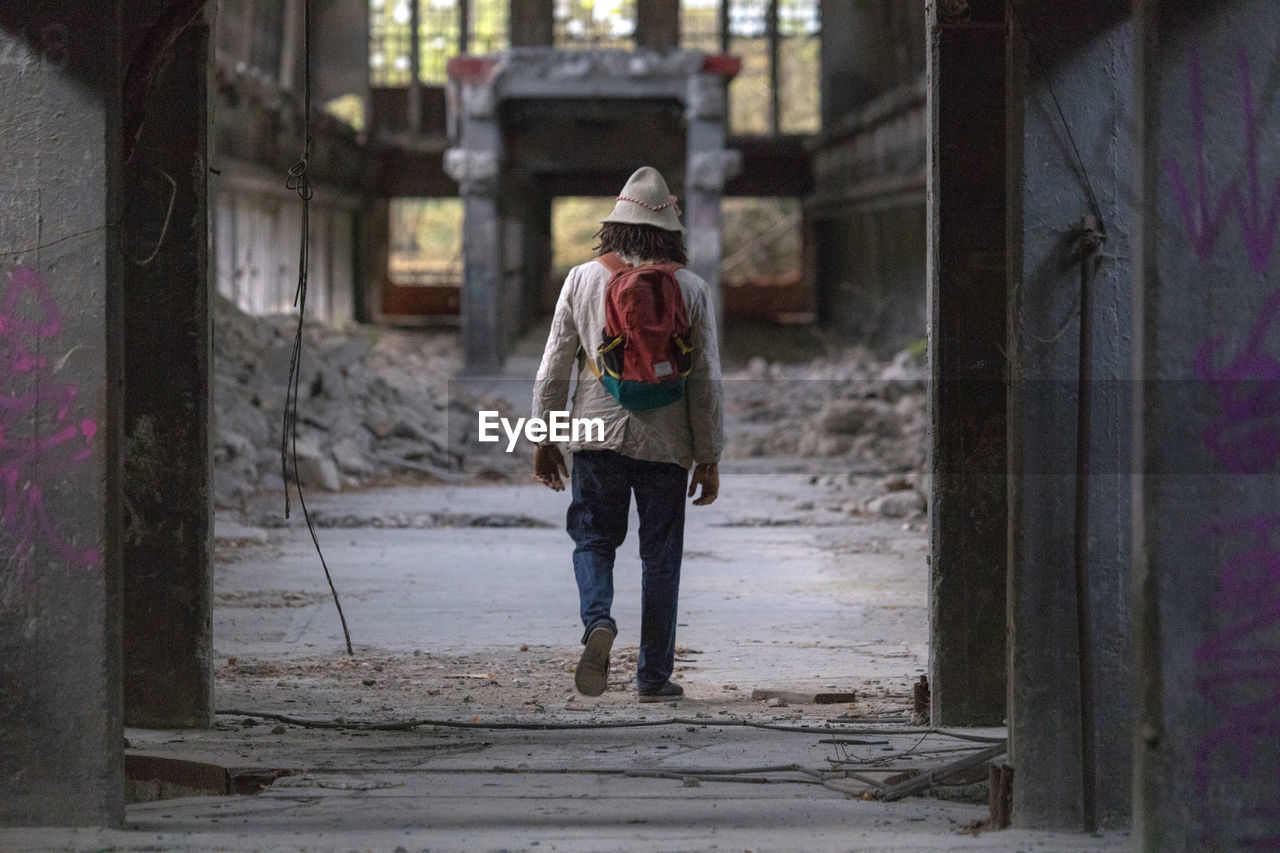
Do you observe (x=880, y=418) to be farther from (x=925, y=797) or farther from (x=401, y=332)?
(x=401, y=332)

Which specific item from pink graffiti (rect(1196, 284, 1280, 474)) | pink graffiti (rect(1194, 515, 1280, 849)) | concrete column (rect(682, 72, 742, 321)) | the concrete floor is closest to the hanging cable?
pink graffiti (rect(1196, 284, 1280, 474))

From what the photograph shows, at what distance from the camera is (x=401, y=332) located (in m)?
31.0

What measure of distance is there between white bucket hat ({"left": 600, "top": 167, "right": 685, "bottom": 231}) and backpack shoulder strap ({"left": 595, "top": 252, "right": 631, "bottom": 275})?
0.13 metres

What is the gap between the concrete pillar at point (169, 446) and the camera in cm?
520

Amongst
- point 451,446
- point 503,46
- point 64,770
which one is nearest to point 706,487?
point 64,770

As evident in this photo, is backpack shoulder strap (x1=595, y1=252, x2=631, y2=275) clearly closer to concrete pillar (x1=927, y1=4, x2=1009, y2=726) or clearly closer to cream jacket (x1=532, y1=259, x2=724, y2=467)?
cream jacket (x1=532, y1=259, x2=724, y2=467)

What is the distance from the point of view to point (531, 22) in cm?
3547

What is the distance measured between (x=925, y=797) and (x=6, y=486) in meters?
2.60

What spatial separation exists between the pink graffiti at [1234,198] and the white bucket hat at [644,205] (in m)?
2.45

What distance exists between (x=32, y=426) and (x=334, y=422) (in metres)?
11.7

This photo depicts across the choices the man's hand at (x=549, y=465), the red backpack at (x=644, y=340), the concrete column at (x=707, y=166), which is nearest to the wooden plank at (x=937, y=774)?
the red backpack at (x=644, y=340)

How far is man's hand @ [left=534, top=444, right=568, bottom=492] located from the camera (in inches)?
232

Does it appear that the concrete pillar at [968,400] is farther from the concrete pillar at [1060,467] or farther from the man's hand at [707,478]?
the concrete pillar at [1060,467]

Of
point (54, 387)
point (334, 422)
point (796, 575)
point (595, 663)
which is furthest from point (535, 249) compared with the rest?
point (54, 387)
